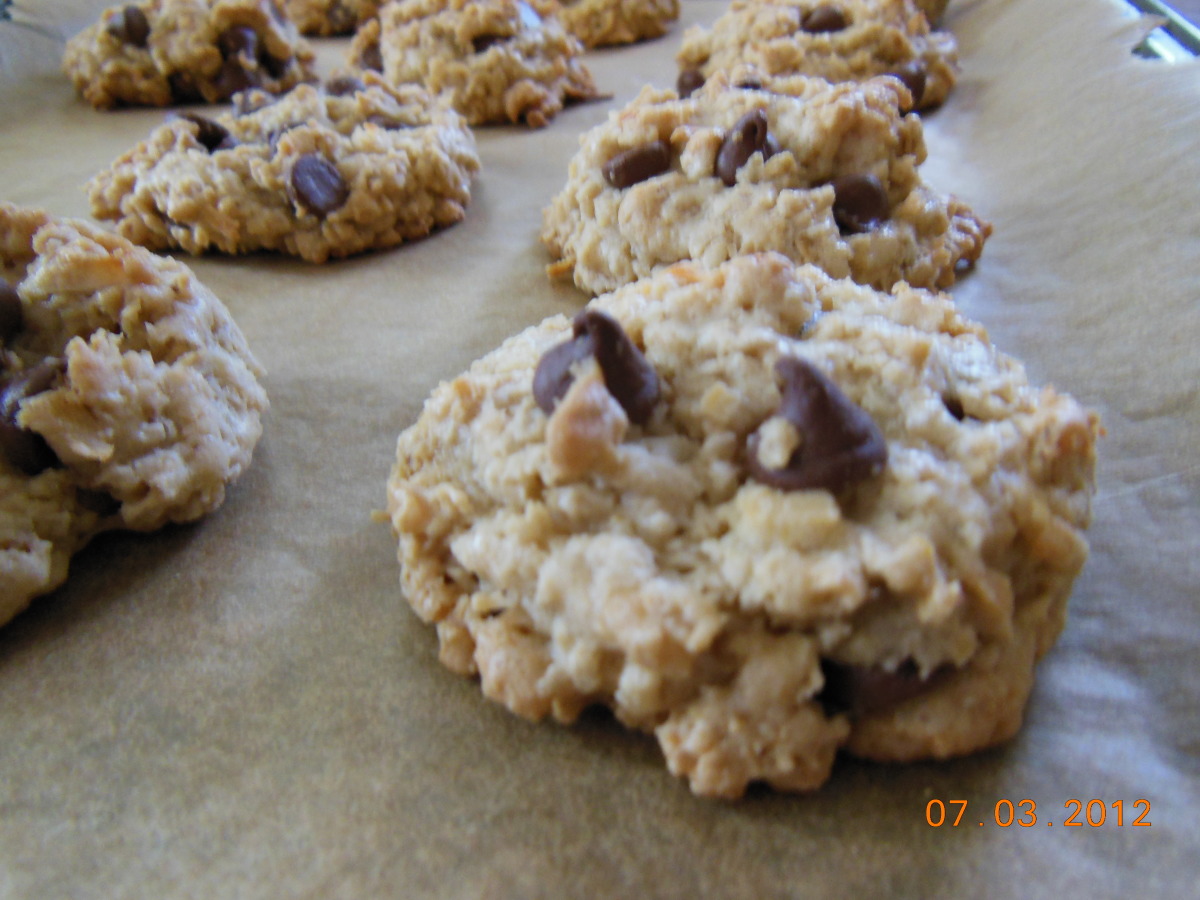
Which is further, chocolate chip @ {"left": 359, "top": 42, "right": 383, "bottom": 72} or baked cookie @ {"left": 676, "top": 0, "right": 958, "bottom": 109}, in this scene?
chocolate chip @ {"left": 359, "top": 42, "right": 383, "bottom": 72}

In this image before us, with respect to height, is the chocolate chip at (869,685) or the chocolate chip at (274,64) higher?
the chocolate chip at (869,685)

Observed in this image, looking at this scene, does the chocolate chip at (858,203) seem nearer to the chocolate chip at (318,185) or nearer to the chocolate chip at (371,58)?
the chocolate chip at (318,185)

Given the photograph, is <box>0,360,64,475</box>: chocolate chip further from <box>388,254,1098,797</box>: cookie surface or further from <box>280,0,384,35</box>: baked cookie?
<box>280,0,384,35</box>: baked cookie

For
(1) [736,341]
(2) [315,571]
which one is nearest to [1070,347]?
(1) [736,341]

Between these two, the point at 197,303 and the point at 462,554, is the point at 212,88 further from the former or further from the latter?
the point at 462,554

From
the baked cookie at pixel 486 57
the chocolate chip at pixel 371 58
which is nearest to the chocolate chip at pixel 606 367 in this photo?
the baked cookie at pixel 486 57

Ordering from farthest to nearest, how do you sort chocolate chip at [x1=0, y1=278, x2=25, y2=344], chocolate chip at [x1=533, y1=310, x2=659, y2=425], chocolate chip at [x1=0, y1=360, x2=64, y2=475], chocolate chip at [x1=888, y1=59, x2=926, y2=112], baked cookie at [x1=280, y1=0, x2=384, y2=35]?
baked cookie at [x1=280, y1=0, x2=384, y2=35], chocolate chip at [x1=888, y1=59, x2=926, y2=112], chocolate chip at [x1=0, y1=278, x2=25, y2=344], chocolate chip at [x1=0, y1=360, x2=64, y2=475], chocolate chip at [x1=533, y1=310, x2=659, y2=425]

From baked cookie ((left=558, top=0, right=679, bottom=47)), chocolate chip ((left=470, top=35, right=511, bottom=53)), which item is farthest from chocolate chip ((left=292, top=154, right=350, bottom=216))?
baked cookie ((left=558, top=0, right=679, bottom=47))
